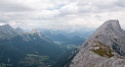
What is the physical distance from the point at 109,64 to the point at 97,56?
25.1m

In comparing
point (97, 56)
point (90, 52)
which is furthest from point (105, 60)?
point (90, 52)

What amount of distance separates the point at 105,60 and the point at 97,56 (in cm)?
1757

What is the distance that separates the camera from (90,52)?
199 meters

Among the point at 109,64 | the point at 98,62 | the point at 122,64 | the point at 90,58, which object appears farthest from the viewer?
the point at 90,58

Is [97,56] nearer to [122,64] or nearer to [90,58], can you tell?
[90,58]

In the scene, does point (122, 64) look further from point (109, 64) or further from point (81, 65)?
point (81, 65)

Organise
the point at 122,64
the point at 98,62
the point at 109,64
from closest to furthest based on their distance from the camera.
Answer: the point at 122,64 < the point at 109,64 < the point at 98,62

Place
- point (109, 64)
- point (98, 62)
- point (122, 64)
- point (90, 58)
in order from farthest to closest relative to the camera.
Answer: point (90, 58) < point (98, 62) < point (109, 64) < point (122, 64)

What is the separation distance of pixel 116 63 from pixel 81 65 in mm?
50495

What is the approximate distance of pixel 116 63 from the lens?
503 feet

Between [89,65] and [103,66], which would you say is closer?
[103,66]

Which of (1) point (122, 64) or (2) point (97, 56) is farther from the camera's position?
(2) point (97, 56)

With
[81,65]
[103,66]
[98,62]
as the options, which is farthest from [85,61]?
[103,66]

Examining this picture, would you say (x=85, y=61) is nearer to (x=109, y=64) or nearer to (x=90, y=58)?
(x=90, y=58)
